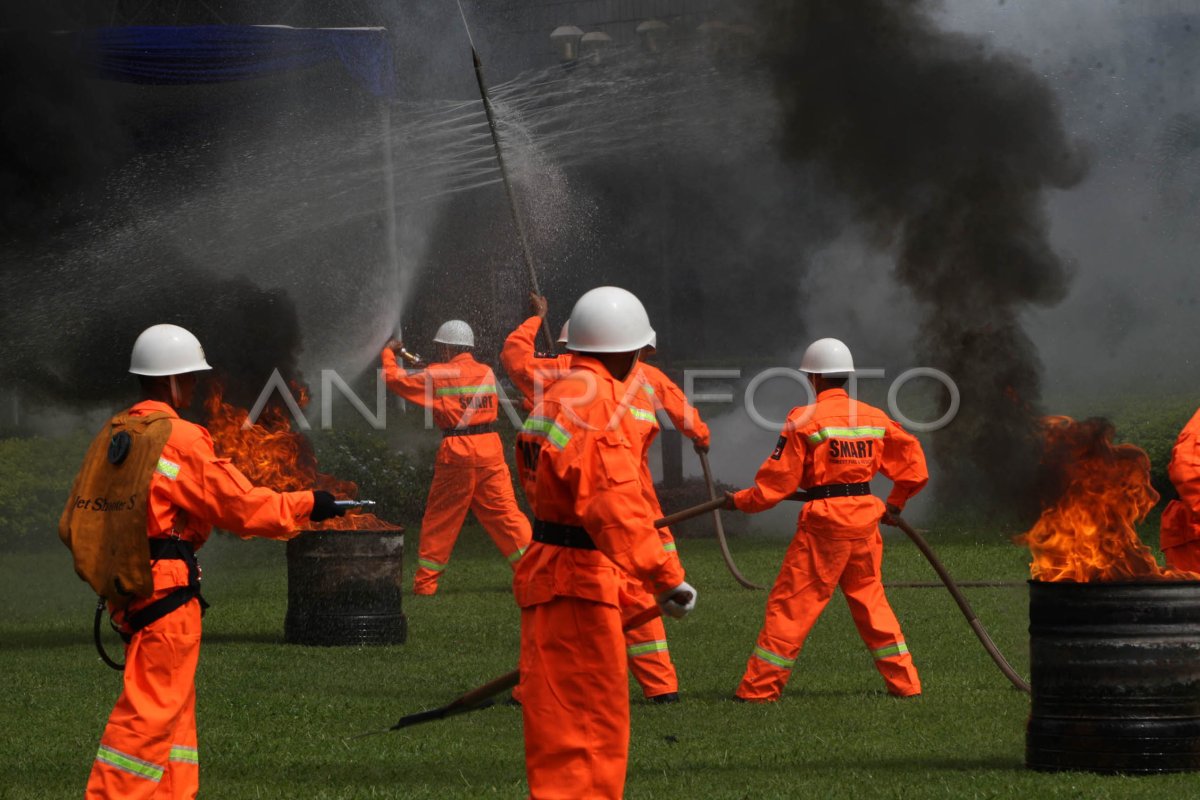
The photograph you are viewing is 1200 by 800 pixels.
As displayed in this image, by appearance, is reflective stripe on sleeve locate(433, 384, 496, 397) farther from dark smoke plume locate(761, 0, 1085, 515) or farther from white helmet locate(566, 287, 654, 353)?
white helmet locate(566, 287, 654, 353)

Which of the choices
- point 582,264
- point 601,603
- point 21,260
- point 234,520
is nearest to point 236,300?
point 21,260

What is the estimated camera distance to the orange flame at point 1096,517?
6.31 m

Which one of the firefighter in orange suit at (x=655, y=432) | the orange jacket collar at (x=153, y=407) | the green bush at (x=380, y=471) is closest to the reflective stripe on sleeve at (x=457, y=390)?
the firefighter in orange suit at (x=655, y=432)

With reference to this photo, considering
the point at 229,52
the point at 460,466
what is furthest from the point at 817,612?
the point at 229,52

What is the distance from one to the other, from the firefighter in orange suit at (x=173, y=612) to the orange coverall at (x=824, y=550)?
3380mm

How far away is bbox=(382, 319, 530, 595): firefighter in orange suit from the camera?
1280 cm

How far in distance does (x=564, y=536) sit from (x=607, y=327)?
77 cm

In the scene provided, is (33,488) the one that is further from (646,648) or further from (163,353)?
(163,353)

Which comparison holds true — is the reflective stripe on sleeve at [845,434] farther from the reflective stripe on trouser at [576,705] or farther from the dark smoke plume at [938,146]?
the reflective stripe on trouser at [576,705]

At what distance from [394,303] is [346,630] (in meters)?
7.97

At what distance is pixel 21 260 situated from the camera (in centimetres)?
1295

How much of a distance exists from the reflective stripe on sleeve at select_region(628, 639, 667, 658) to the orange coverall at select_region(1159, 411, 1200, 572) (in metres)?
2.70

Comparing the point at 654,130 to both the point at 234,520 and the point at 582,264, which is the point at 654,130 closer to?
the point at 582,264

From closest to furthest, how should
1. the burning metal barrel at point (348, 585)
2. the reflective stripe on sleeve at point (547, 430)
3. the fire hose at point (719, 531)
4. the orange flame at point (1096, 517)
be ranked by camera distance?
the reflective stripe on sleeve at point (547, 430)
the orange flame at point (1096, 517)
the burning metal barrel at point (348, 585)
the fire hose at point (719, 531)
